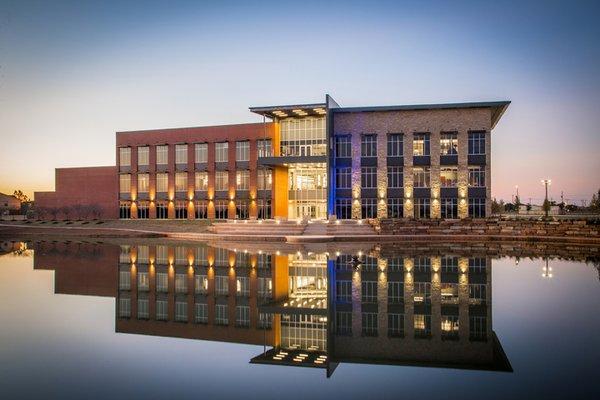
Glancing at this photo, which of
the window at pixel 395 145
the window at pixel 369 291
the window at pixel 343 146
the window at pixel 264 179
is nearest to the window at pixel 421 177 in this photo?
the window at pixel 395 145

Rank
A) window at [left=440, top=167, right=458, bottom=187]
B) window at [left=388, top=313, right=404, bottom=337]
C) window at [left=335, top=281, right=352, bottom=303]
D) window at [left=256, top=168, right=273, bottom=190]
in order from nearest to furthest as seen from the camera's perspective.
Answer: window at [left=388, top=313, right=404, bottom=337] → window at [left=335, top=281, right=352, bottom=303] → window at [left=440, top=167, right=458, bottom=187] → window at [left=256, top=168, right=273, bottom=190]

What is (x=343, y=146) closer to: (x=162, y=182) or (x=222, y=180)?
(x=222, y=180)

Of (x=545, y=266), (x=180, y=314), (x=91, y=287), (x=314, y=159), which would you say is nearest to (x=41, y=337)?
(x=180, y=314)

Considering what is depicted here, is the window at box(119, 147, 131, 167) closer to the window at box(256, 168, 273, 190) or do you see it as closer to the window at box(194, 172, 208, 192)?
the window at box(194, 172, 208, 192)

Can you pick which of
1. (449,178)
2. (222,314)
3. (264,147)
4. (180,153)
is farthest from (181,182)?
(222,314)

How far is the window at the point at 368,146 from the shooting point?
2078 inches

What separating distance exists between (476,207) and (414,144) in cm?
962

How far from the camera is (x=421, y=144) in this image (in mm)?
52031

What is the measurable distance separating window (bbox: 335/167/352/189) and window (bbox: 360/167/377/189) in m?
1.35

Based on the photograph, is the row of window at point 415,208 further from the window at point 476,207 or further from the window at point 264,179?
the window at point 264,179

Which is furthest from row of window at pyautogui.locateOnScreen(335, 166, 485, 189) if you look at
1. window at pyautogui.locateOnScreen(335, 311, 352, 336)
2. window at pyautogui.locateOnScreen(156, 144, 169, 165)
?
window at pyautogui.locateOnScreen(335, 311, 352, 336)

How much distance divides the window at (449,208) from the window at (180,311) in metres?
42.3

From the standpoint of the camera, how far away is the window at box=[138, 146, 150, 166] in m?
62.3

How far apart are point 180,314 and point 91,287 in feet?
18.9
